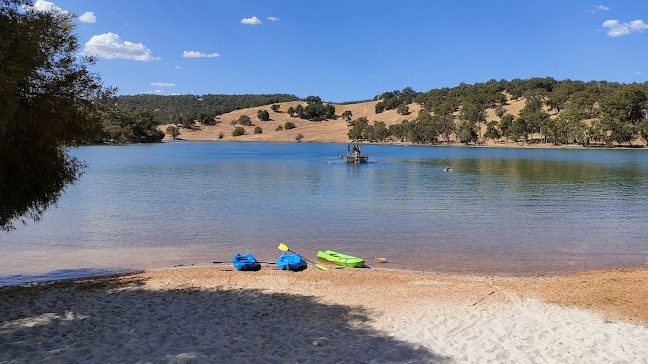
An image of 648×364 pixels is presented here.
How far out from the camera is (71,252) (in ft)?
60.0

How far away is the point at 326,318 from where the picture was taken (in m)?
10.2

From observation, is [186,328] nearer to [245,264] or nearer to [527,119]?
[245,264]

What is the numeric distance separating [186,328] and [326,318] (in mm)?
2683

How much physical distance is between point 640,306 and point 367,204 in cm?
2057

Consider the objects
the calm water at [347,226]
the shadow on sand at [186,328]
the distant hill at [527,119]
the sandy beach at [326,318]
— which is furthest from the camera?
the distant hill at [527,119]

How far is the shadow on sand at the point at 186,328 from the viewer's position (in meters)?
7.88

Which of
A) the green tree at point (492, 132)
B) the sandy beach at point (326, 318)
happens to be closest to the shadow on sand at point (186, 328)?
the sandy beach at point (326, 318)

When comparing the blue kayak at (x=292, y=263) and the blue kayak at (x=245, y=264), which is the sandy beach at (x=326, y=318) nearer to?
the blue kayak at (x=292, y=263)

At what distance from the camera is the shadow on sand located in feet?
25.8

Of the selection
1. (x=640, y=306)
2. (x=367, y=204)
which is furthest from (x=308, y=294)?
(x=367, y=204)

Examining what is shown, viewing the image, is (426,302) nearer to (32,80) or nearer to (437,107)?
(32,80)

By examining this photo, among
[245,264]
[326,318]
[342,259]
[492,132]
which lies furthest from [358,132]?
[326,318]

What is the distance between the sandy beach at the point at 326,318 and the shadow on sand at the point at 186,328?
0.10 feet

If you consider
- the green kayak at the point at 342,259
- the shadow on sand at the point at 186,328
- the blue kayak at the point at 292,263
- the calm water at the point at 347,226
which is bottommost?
the calm water at the point at 347,226
